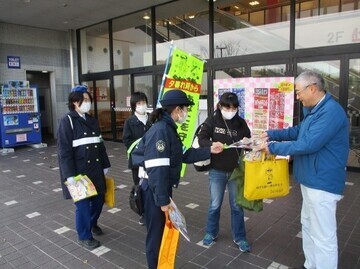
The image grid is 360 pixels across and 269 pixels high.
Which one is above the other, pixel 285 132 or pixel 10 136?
pixel 285 132

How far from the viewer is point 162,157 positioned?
2059 mm

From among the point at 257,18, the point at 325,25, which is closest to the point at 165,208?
the point at 325,25

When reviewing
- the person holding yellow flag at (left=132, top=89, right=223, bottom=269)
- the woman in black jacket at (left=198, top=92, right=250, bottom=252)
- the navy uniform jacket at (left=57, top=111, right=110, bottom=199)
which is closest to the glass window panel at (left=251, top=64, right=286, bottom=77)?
the woman in black jacket at (left=198, top=92, right=250, bottom=252)

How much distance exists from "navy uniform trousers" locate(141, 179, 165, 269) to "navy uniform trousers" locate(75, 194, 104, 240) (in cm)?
95

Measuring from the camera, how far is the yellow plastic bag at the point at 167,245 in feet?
6.95

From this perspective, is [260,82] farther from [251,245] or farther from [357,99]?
[251,245]

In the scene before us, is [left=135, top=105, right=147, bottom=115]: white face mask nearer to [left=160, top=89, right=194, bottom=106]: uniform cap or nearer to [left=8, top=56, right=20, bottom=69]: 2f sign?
[left=160, top=89, right=194, bottom=106]: uniform cap

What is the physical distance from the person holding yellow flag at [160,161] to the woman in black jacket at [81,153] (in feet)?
2.90

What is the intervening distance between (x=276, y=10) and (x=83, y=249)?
6051 millimetres

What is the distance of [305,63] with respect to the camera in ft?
19.6

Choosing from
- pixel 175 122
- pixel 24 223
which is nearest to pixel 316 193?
pixel 175 122

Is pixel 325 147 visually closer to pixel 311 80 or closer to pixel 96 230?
pixel 311 80

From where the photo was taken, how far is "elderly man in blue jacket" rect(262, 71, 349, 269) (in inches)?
81.6

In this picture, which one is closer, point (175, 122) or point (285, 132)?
point (175, 122)
